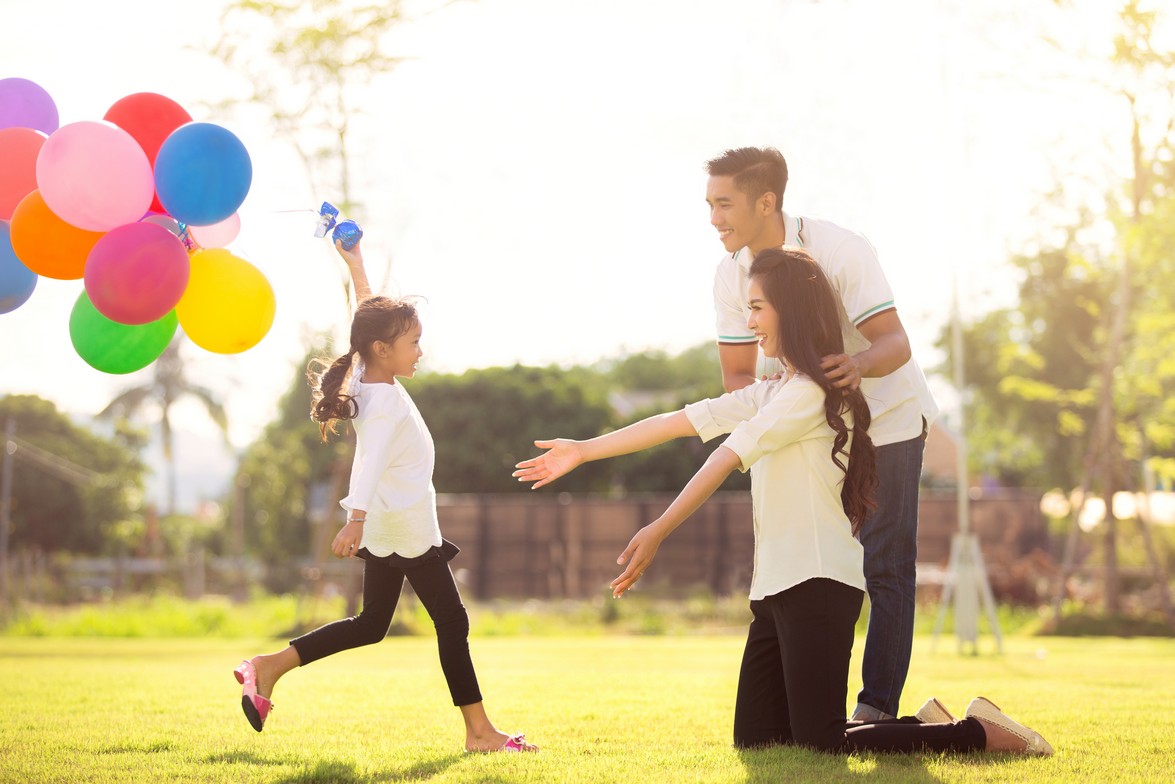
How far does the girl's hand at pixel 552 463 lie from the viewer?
12.3 ft

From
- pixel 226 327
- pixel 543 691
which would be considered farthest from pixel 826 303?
pixel 543 691

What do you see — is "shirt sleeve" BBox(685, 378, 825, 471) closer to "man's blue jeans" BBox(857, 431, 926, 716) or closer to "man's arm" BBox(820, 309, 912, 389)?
"man's arm" BBox(820, 309, 912, 389)

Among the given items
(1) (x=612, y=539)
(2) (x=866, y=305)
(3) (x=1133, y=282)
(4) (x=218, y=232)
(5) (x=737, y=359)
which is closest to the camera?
(2) (x=866, y=305)

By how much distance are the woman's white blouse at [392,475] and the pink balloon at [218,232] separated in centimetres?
149

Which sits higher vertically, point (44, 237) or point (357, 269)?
point (44, 237)

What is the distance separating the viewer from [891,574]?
14.1ft

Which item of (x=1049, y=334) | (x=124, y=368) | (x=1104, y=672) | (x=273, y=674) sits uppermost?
(x=1049, y=334)

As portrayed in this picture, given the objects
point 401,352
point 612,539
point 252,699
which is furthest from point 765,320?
point 612,539

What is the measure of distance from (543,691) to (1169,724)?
113 inches

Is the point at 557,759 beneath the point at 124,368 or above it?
beneath

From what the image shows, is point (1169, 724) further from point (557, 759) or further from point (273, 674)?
point (273, 674)

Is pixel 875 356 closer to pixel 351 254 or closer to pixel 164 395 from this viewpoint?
pixel 351 254

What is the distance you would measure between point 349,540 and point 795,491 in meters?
1.48

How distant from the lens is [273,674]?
13.8 ft
